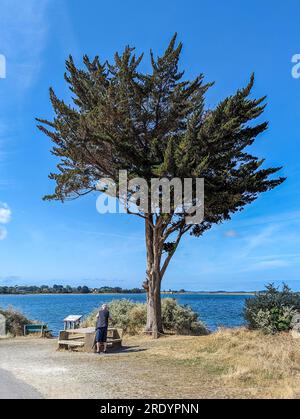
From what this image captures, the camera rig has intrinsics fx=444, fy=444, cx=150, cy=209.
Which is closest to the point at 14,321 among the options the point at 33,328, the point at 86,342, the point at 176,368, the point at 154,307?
the point at 33,328

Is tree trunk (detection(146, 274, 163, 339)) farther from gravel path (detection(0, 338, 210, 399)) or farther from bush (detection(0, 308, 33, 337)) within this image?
bush (detection(0, 308, 33, 337))

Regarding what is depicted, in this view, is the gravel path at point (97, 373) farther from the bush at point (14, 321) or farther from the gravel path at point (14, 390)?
the bush at point (14, 321)

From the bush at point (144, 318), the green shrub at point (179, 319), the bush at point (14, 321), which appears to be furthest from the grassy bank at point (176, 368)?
the bush at point (14, 321)

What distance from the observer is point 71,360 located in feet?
51.2

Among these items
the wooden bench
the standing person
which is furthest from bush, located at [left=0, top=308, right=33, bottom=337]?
the standing person

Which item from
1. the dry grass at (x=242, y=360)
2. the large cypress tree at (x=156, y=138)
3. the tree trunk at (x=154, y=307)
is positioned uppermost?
the large cypress tree at (x=156, y=138)

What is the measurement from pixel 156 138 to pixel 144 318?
11.0m

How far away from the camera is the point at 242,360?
Answer: 13047mm

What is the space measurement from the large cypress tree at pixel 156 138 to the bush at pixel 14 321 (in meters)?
8.47

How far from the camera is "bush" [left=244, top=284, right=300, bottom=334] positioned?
63.7 feet

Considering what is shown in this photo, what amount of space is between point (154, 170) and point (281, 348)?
939 centimetres

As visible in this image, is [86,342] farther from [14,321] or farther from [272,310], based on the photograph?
[14,321]

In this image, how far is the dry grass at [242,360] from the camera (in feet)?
33.6
